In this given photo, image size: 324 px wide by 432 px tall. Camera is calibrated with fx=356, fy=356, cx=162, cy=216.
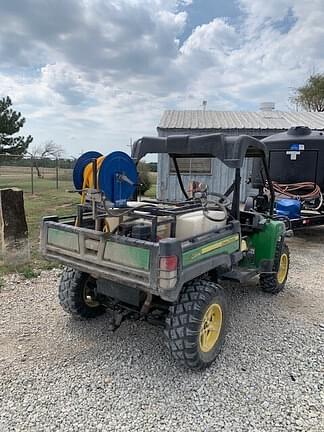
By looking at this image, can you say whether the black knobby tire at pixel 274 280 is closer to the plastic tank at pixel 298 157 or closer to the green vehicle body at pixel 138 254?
the green vehicle body at pixel 138 254

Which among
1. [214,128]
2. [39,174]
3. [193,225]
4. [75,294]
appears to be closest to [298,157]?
[214,128]

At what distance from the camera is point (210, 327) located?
2943 mm

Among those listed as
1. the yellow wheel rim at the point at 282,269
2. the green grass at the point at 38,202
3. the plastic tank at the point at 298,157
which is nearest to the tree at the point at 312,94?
the green grass at the point at 38,202

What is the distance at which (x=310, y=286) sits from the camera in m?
4.81

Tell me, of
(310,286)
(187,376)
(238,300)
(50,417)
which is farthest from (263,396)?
(310,286)

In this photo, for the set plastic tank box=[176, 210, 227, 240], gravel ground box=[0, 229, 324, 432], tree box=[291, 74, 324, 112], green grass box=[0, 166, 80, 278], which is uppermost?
tree box=[291, 74, 324, 112]

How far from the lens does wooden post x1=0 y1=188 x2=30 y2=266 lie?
5.02m

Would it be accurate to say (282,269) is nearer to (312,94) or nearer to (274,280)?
(274,280)

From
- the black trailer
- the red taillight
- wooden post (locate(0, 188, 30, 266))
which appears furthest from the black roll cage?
the black trailer

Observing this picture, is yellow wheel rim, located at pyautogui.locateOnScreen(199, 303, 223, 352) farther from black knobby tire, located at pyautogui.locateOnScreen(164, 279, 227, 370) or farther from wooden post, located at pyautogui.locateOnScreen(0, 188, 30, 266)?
wooden post, located at pyautogui.locateOnScreen(0, 188, 30, 266)

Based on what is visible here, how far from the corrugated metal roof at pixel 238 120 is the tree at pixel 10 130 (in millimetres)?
11909

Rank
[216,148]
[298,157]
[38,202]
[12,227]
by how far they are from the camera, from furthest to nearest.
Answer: [38,202] → [298,157] → [12,227] → [216,148]

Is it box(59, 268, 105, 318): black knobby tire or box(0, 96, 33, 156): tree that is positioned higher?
box(0, 96, 33, 156): tree

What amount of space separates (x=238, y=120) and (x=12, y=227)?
32.0 feet
